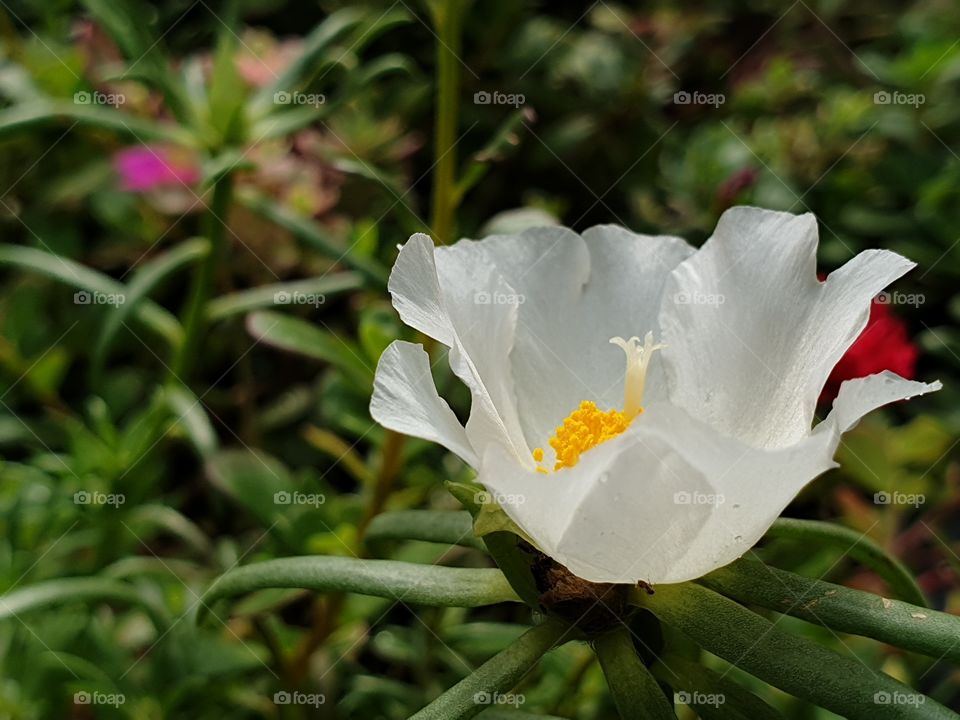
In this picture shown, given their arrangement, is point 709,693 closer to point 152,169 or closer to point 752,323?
point 752,323

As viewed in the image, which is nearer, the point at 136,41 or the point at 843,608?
the point at 843,608

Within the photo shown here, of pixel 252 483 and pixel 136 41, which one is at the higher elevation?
pixel 136 41

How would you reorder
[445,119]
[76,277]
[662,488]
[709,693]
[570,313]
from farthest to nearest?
[76,277] → [445,119] → [570,313] → [709,693] → [662,488]

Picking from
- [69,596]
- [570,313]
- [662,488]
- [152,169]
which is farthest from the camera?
[152,169]

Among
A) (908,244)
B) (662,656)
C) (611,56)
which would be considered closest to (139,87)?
(611,56)

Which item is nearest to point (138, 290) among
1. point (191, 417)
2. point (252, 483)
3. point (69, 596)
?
point (191, 417)

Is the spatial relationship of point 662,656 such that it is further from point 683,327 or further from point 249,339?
point 249,339

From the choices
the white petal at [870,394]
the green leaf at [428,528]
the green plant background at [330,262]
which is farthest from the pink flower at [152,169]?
the white petal at [870,394]
